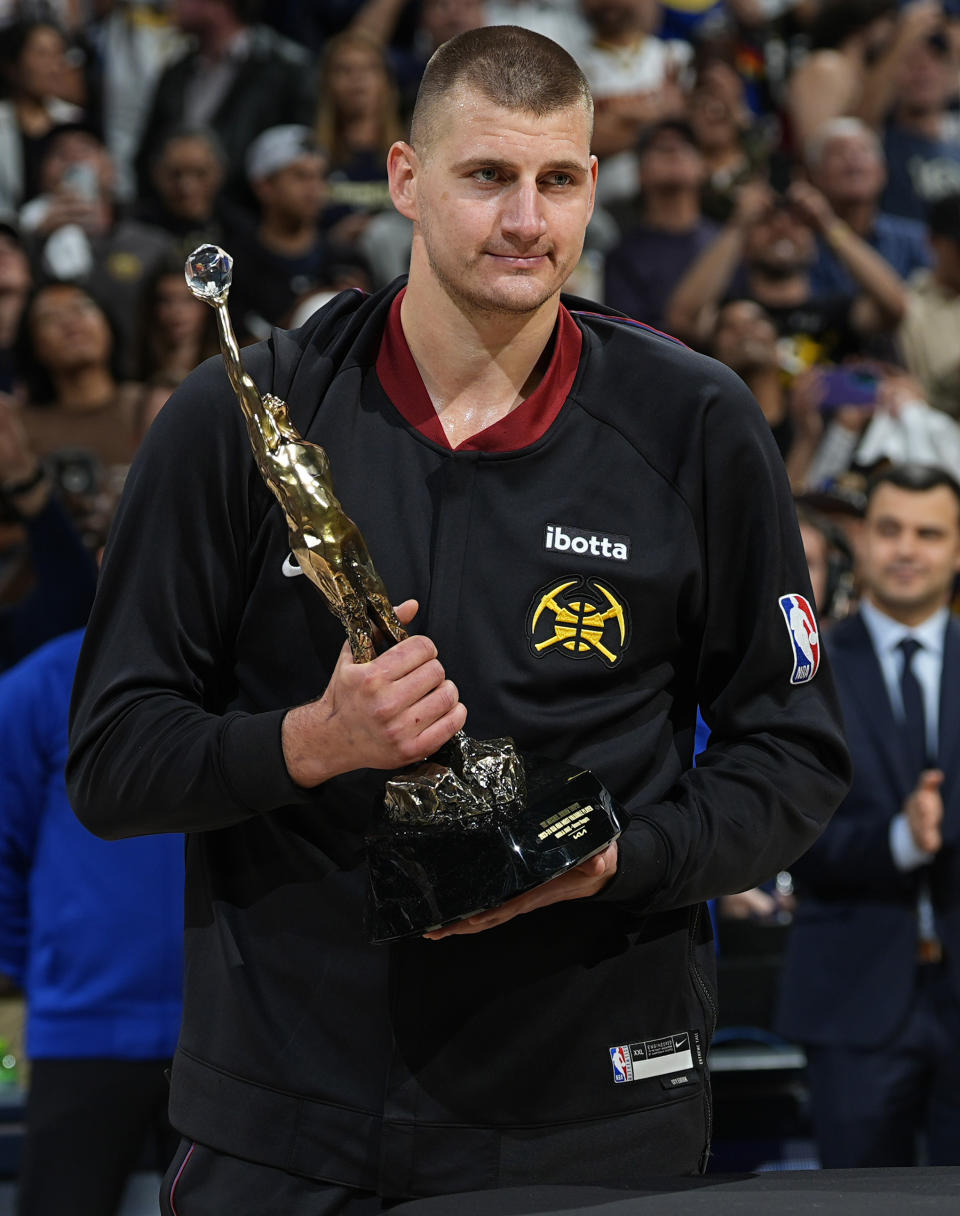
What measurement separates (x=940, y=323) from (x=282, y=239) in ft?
9.30

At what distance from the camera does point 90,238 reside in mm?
6902

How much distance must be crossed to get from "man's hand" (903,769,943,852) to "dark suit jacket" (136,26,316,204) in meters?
5.12

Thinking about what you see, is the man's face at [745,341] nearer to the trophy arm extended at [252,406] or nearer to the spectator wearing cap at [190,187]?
the spectator wearing cap at [190,187]

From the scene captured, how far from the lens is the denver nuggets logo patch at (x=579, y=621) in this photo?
1.99m

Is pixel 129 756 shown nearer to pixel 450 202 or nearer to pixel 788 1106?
pixel 450 202

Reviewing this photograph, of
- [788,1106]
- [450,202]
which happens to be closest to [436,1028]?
[450,202]

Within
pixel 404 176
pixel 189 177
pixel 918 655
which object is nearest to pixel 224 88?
pixel 189 177

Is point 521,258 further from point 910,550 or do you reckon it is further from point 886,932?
point 910,550

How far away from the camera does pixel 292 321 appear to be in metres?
6.57

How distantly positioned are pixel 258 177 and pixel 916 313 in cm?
289

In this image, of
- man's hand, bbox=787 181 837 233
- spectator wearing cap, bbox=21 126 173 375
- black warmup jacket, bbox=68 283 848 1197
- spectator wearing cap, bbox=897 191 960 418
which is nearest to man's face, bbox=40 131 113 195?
spectator wearing cap, bbox=21 126 173 375

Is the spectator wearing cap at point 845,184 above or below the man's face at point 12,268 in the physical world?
above

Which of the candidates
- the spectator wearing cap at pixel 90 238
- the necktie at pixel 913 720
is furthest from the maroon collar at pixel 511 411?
the spectator wearing cap at pixel 90 238

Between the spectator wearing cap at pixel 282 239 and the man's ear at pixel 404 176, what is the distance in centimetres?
498
